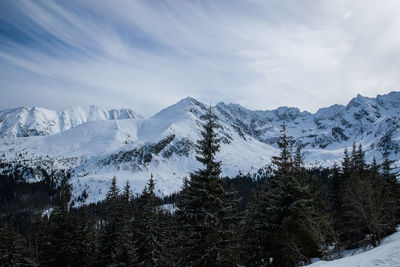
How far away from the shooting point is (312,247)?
19109 millimetres

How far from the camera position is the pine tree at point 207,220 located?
616 inches

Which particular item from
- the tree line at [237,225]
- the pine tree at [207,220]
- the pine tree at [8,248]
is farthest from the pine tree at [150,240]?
the pine tree at [8,248]

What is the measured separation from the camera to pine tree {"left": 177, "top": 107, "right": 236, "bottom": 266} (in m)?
15.6

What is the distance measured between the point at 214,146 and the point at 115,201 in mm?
20454

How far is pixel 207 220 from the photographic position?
15594mm

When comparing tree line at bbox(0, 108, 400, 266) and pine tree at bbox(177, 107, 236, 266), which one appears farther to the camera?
tree line at bbox(0, 108, 400, 266)

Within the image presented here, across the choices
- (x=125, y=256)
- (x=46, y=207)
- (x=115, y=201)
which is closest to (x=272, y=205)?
(x=125, y=256)

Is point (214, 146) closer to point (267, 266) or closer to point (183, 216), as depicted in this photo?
point (183, 216)

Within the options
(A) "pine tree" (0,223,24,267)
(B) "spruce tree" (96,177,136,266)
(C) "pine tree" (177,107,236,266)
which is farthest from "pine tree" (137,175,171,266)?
(A) "pine tree" (0,223,24,267)

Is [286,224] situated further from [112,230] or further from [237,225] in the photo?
[112,230]

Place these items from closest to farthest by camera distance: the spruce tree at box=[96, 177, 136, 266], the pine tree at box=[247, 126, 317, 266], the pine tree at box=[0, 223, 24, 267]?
the pine tree at box=[247, 126, 317, 266], the spruce tree at box=[96, 177, 136, 266], the pine tree at box=[0, 223, 24, 267]

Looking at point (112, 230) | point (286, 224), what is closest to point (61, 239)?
point (112, 230)

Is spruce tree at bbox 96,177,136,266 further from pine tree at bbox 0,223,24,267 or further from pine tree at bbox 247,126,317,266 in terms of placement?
pine tree at bbox 247,126,317,266

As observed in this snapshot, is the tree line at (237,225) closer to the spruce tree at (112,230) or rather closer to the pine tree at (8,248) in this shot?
the spruce tree at (112,230)
